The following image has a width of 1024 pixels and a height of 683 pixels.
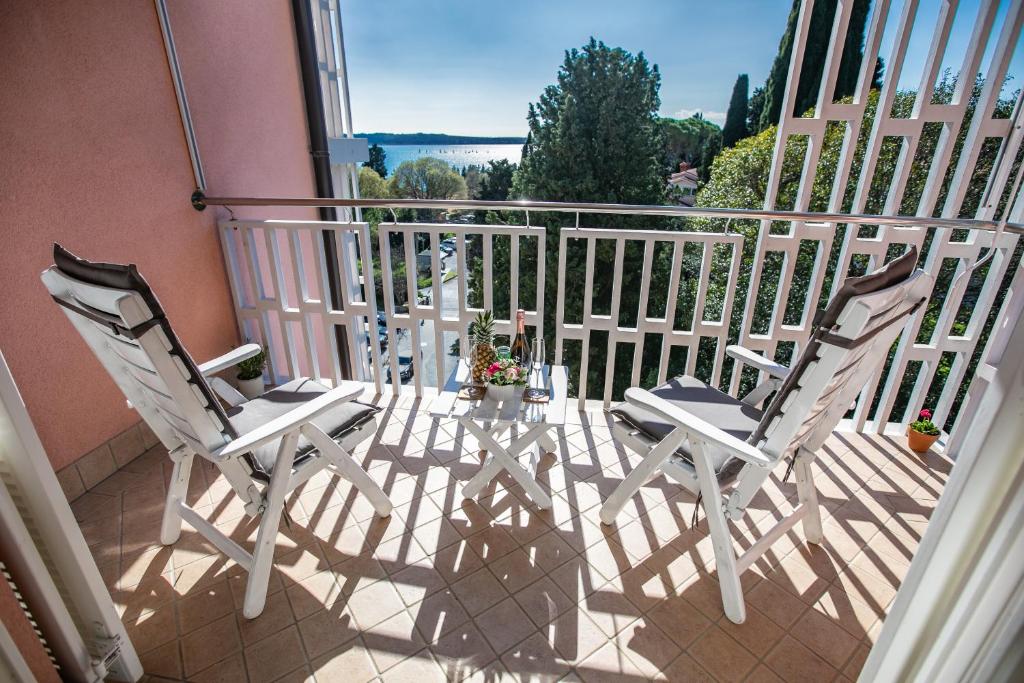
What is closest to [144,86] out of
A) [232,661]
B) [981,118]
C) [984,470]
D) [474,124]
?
[232,661]

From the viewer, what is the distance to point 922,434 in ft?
8.29

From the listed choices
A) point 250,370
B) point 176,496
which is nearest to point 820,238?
point 176,496

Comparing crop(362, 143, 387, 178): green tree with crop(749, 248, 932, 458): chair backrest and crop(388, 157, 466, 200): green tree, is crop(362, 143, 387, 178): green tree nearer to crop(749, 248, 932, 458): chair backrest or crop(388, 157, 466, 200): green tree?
A: crop(388, 157, 466, 200): green tree

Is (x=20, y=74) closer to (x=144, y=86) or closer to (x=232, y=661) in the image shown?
(x=144, y=86)

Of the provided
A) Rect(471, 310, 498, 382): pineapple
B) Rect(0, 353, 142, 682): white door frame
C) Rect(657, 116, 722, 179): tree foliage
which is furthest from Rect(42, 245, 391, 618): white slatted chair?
Rect(657, 116, 722, 179): tree foliage

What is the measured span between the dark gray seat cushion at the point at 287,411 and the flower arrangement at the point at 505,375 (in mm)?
498

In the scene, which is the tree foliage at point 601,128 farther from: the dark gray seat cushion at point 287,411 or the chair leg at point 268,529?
the chair leg at point 268,529

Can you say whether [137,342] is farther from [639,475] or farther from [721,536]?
[721,536]

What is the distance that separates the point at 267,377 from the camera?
128 inches

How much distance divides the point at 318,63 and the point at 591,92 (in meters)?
8.29

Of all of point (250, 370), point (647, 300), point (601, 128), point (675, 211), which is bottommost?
point (250, 370)

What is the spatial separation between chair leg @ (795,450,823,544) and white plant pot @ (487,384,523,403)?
3.47ft

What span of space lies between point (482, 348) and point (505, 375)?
0.51ft

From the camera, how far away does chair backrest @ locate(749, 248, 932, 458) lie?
130cm
